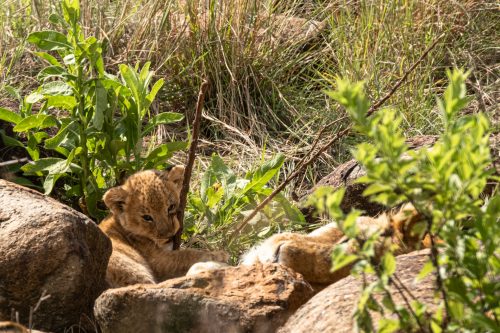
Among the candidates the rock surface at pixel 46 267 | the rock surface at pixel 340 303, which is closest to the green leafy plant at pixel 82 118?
the rock surface at pixel 46 267

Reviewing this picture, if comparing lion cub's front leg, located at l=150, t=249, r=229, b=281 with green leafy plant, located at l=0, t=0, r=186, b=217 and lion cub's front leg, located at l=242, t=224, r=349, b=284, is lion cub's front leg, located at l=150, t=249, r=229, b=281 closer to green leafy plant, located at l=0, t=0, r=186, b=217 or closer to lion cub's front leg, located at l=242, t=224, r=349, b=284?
green leafy plant, located at l=0, t=0, r=186, b=217

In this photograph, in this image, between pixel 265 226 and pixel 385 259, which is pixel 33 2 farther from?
pixel 385 259

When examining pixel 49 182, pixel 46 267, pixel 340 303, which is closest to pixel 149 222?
pixel 49 182

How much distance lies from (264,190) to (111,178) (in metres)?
1.05

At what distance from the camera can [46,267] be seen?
475cm

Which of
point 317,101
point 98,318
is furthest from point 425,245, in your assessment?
point 317,101

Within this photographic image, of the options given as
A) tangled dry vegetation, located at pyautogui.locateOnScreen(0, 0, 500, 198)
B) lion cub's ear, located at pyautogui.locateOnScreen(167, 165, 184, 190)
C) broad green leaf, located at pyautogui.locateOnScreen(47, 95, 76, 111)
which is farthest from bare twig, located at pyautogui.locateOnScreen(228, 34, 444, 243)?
tangled dry vegetation, located at pyautogui.locateOnScreen(0, 0, 500, 198)

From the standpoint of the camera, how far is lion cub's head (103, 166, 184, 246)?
20.6 ft

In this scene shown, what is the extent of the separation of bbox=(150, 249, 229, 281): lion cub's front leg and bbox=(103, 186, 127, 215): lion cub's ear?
0.42 metres

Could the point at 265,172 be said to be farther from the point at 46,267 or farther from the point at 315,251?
the point at 46,267

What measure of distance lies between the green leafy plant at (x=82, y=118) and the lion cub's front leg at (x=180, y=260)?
0.65 meters

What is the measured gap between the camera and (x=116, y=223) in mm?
6398

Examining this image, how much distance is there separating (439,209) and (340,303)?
84 centimetres

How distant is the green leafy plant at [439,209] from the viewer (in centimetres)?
294
